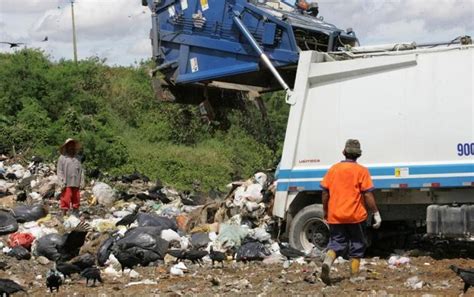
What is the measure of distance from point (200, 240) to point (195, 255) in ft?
3.00

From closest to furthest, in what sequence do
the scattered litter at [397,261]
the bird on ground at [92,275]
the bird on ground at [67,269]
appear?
the bird on ground at [92,275]
the bird on ground at [67,269]
the scattered litter at [397,261]

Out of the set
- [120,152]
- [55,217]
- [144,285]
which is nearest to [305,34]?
[144,285]

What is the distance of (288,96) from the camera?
316 inches

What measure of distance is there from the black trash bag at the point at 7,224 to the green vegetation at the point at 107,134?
12.2 feet

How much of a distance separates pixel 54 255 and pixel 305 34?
12.3 ft

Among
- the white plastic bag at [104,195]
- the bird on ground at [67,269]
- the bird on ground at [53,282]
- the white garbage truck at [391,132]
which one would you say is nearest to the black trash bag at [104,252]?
the bird on ground at [67,269]

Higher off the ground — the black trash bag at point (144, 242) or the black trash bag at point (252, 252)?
the black trash bag at point (144, 242)

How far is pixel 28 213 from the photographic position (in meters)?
10.4

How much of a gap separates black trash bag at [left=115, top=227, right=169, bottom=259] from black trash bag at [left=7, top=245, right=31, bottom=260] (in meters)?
1.11

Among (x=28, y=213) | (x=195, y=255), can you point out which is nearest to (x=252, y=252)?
(x=195, y=255)

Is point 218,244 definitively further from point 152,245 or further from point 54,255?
point 54,255

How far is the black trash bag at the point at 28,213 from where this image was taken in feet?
33.8

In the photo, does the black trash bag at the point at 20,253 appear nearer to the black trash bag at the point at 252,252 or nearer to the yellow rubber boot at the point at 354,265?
the black trash bag at the point at 252,252

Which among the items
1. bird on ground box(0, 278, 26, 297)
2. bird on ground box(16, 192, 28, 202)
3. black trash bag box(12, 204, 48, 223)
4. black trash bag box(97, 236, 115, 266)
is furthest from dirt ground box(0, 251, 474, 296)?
bird on ground box(16, 192, 28, 202)
